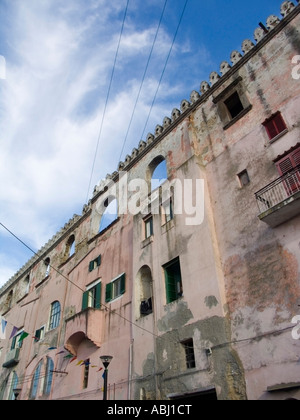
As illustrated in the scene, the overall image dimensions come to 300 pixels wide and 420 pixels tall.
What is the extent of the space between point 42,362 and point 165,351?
439 inches

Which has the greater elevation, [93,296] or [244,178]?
[244,178]

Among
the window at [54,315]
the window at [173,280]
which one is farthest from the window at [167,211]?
the window at [54,315]

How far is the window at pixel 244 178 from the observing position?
12.2 meters

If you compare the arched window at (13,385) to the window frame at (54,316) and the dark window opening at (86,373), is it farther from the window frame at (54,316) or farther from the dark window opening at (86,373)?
the dark window opening at (86,373)

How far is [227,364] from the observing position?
9.89 meters

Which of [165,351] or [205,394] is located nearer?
[205,394]

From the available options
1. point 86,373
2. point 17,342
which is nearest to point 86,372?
point 86,373

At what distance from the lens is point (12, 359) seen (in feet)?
73.6

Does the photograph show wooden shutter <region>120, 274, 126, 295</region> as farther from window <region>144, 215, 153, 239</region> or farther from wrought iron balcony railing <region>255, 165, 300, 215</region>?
wrought iron balcony railing <region>255, 165, 300, 215</region>

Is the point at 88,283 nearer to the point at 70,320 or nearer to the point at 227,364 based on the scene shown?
the point at 70,320

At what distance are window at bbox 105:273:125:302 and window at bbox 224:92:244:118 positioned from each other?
9.44 m

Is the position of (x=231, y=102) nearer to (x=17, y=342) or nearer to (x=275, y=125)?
(x=275, y=125)

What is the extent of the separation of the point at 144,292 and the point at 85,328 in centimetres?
357
